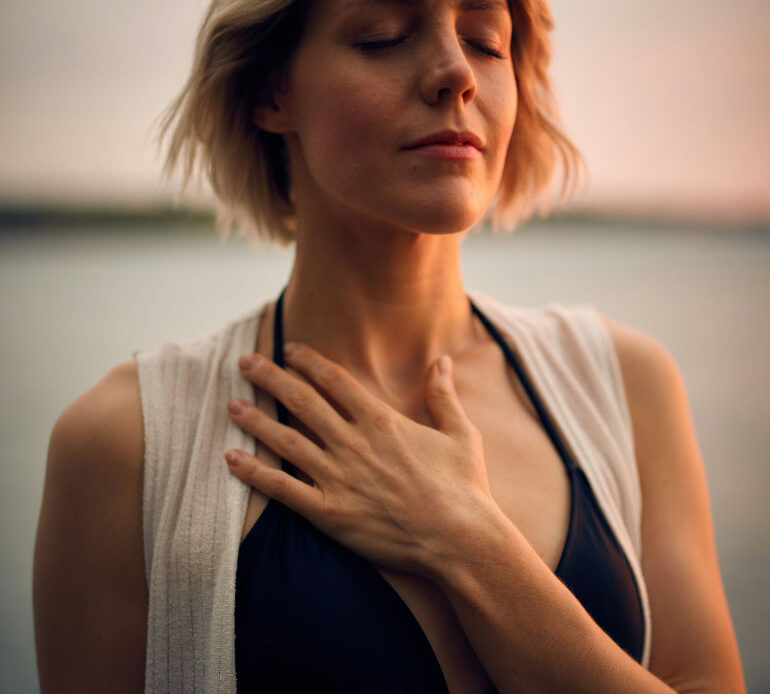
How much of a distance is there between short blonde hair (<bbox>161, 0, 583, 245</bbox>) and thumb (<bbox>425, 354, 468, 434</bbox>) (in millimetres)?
508

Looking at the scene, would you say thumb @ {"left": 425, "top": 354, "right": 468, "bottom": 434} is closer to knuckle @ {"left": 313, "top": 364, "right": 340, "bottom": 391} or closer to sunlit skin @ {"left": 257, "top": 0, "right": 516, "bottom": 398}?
sunlit skin @ {"left": 257, "top": 0, "right": 516, "bottom": 398}

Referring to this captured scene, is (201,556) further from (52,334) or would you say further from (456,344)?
(52,334)

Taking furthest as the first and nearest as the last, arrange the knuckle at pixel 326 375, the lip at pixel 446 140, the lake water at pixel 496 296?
the lake water at pixel 496 296, the knuckle at pixel 326 375, the lip at pixel 446 140

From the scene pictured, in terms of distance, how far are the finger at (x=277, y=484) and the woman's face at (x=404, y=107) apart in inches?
16.3

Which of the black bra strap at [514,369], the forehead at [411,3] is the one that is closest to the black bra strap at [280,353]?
the black bra strap at [514,369]

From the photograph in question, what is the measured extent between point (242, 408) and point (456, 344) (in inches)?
16.4

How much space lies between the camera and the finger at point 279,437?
3.16 feet

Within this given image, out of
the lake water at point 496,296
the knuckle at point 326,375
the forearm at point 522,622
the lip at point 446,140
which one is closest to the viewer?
the forearm at point 522,622

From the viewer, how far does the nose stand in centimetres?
94

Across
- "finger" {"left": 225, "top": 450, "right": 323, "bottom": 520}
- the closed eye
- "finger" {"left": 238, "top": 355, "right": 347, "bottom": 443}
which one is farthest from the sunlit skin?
"finger" {"left": 225, "top": 450, "right": 323, "bottom": 520}

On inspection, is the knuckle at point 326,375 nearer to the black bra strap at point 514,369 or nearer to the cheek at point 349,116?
the black bra strap at point 514,369

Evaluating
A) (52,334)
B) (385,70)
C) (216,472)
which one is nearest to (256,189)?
(385,70)

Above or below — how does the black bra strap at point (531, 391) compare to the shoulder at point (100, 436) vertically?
above

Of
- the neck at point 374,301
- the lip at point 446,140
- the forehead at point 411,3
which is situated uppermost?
the forehead at point 411,3
